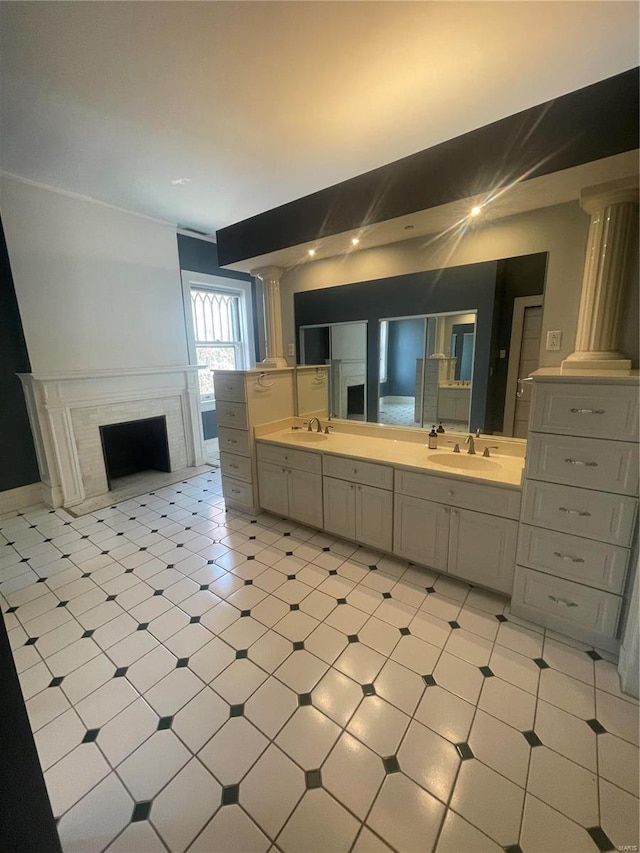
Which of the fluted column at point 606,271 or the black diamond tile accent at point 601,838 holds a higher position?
the fluted column at point 606,271

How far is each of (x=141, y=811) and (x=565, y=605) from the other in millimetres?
2092

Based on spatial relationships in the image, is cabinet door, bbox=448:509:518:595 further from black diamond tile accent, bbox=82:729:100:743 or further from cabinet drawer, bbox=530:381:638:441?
black diamond tile accent, bbox=82:729:100:743

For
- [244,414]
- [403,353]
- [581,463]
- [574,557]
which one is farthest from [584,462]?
[244,414]

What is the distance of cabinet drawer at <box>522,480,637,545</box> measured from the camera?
5.32 feet

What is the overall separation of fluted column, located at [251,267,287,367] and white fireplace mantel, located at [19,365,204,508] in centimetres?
153

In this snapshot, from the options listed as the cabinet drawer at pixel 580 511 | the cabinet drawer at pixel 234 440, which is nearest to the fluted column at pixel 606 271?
the cabinet drawer at pixel 580 511

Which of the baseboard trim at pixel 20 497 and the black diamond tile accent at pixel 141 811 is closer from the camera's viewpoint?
the black diamond tile accent at pixel 141 811

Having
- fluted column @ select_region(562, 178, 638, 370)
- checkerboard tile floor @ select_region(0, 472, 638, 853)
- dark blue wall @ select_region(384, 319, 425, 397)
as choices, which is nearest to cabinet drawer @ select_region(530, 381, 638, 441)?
fluted column @ select_region(562, 178, 638, 370)

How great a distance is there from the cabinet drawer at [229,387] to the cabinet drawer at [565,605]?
8.00 ft

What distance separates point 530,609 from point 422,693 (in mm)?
836

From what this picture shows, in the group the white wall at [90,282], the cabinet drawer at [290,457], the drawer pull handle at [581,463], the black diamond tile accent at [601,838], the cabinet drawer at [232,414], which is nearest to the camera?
the black diamond tile accent at [601,838]

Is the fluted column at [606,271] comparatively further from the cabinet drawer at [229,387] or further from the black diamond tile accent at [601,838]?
the cabinet drawer at [229,387]

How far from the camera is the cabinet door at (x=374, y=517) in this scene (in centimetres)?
243

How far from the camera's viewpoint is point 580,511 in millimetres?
1719
